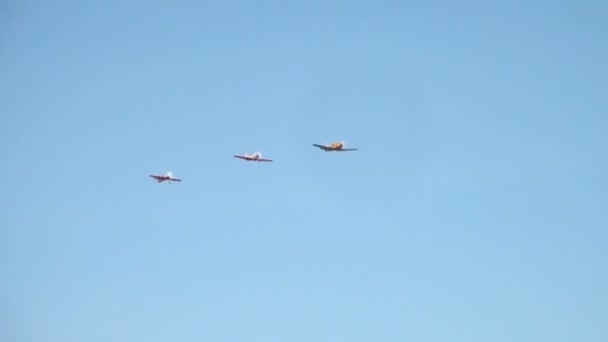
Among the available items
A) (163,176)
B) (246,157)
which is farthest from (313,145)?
(163,176)

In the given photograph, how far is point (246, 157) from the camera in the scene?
4173 inches

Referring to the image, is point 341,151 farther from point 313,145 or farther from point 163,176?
point 163,176

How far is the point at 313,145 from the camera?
316 feet

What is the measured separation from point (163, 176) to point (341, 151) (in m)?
27.5

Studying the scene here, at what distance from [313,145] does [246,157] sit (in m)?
12.9

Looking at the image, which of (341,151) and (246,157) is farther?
(246,157)

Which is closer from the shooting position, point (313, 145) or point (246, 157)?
point (313, 145)

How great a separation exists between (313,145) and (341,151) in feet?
12.2

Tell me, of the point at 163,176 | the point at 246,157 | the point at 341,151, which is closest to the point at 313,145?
the point at 341,151

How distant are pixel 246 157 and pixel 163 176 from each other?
13337 mm

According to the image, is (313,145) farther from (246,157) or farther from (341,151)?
(246,157)

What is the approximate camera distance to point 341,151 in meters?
97.8

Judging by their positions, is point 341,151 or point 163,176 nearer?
point 341,151

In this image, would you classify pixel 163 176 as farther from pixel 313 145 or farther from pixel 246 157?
pixel 313 145
